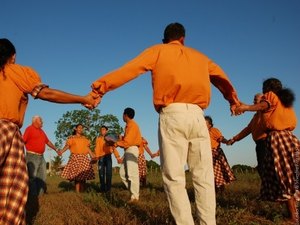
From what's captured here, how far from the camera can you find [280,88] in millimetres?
6105

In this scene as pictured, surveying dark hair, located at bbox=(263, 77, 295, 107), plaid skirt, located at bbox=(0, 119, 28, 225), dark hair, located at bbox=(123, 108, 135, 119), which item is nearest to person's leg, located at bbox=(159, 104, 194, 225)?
plaid skirt, located at bbox=(0, 119, 28, 225)

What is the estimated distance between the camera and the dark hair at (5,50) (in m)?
3.92

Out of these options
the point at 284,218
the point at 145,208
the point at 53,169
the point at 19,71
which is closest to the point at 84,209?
the point at 145,208

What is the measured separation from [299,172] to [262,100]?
1.19 meters

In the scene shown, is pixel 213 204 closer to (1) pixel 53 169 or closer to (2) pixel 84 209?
(2) pixel 84 209

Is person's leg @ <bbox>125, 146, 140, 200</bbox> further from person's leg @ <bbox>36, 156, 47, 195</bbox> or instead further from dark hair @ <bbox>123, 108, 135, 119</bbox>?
person's leg @ <bbox>36, 156, 47, 195</bbox>

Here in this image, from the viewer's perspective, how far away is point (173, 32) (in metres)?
4.48

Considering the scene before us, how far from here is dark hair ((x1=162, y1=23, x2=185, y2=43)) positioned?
4.47m

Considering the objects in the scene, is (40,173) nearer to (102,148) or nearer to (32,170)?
(32,170)

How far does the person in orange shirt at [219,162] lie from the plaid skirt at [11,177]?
6.97m

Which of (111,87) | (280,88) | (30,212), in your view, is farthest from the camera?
(30,212)

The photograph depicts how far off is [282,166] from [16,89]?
13.2ft

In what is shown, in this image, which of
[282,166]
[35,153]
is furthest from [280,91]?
[35,153]

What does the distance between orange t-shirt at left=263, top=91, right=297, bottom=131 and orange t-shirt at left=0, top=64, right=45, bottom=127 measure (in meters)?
3.48
